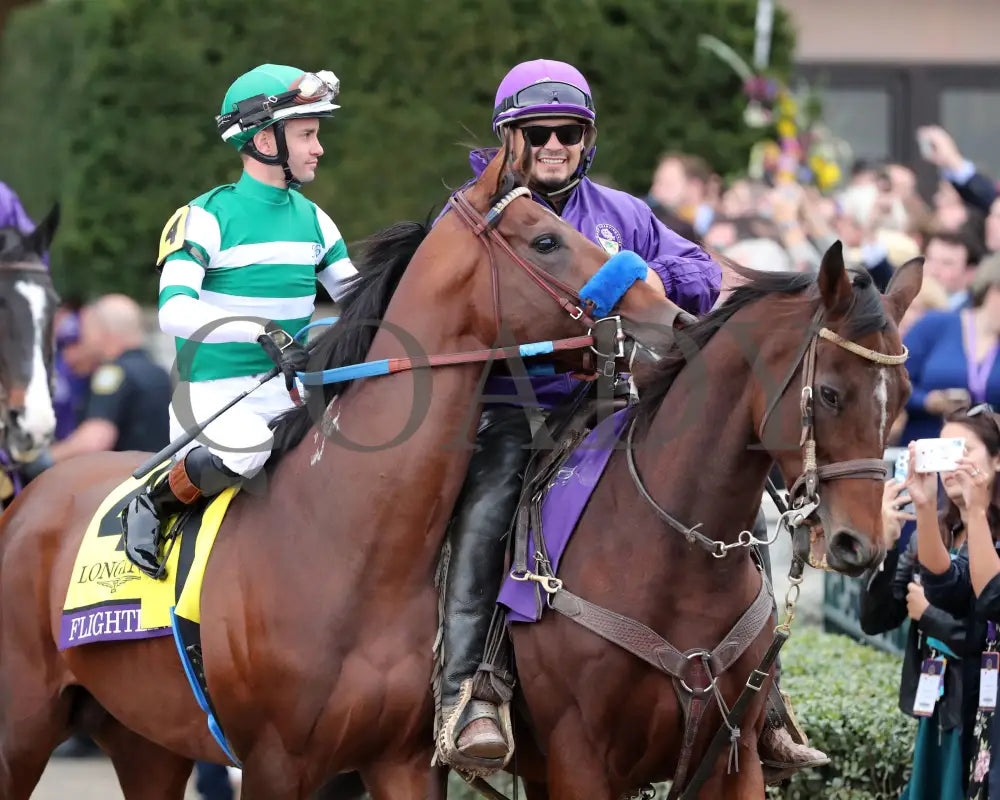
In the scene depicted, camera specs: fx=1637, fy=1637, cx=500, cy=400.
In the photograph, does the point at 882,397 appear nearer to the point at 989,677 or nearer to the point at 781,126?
the point at 989,677

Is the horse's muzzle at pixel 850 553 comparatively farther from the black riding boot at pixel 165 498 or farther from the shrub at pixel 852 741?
the shrub at pixel 852 741

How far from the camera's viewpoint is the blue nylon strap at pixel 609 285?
15.2ft

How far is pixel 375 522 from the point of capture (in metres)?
4.74

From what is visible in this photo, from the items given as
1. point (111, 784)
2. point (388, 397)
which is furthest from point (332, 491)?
point (111, 784)

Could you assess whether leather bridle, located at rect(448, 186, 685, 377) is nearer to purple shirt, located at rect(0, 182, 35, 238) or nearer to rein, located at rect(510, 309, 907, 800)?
rein, located at rect(510, 309, 907, 800)

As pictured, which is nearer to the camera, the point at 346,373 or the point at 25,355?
the point at 346,373

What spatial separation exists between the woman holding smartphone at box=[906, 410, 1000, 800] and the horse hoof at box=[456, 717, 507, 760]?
5.12 feet

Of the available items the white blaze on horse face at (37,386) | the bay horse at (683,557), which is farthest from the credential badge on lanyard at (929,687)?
the white blaze on horse face at (37,386)

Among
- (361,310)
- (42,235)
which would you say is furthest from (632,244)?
(42,235)

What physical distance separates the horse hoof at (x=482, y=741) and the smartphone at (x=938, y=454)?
1.56 meters

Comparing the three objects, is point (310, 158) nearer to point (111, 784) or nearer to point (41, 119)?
point (111, 784)

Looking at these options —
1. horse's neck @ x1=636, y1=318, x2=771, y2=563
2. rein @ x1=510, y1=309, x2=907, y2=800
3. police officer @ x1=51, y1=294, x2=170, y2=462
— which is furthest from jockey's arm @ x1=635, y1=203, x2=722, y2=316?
police officer @ x1=51, y1=294, x2=170, y2=462

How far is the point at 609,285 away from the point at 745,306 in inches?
15.2

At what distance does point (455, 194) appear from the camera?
193 inches
